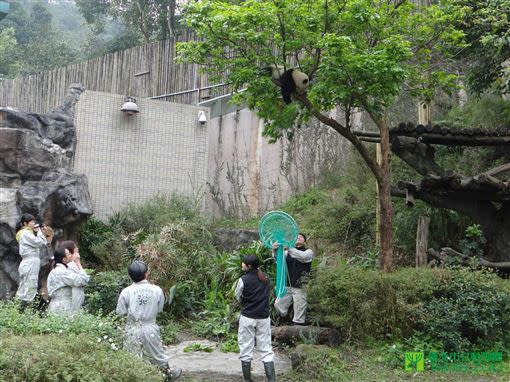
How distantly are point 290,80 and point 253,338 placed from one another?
3695 millimetres

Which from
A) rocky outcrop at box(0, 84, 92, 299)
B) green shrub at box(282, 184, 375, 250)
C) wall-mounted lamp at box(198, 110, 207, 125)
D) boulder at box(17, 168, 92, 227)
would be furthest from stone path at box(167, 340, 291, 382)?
wall-mounted lamp at box(198, 110, 207, 125)

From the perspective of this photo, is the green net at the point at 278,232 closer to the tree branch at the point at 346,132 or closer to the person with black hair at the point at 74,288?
the tree branch at the point at 346,132

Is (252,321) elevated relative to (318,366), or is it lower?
elevated

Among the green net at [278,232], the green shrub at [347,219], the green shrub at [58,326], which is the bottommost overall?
the green shrub at [58,326]

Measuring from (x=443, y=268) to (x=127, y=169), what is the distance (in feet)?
26.4

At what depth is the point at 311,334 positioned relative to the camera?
27.3ft

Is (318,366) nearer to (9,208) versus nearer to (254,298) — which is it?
(254,298)

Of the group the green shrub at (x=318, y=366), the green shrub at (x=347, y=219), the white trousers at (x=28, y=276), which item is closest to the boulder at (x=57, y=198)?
the white trousers at (x=28, y=276)

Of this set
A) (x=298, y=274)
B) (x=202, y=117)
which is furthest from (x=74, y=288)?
(x=202, y=117)

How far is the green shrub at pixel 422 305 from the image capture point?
7.86 m

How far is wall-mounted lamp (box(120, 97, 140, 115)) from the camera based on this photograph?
14078mm

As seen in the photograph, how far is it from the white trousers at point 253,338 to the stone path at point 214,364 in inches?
16.5

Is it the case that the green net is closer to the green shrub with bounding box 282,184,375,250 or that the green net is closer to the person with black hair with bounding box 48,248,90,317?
the person with black hair with bounding box 48,248,90,317

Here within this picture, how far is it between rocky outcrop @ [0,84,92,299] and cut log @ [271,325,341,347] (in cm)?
477
